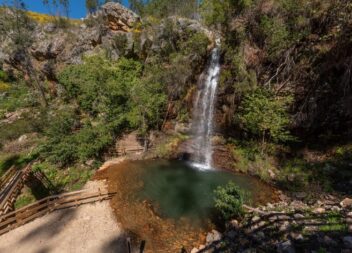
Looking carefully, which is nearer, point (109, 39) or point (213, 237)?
point (213, 237)

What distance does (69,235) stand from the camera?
855 cm

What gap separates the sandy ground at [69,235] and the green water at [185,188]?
2710mm

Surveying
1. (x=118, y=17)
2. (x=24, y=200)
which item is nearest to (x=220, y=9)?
(x=118, y=17)

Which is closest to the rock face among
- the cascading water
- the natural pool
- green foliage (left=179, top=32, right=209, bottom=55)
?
green foliage (left=179, top=32, right=209, bottom=55)

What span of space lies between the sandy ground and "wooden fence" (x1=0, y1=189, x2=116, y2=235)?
27 cm

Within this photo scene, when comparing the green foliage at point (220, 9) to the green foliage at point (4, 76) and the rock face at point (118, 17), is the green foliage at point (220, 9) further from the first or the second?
the green foliage at point (4, 76)

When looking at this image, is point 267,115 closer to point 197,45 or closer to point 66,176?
point 197,45

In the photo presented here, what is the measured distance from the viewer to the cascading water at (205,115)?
1629 cm

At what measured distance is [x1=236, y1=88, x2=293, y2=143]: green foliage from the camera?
12.7 m

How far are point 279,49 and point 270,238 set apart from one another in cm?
1290

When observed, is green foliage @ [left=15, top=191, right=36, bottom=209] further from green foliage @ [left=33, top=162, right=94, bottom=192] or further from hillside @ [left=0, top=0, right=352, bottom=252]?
green foliage @ [left=33, top=162, right=94, bottom=192]

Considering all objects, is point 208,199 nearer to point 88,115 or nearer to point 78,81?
point 88,115

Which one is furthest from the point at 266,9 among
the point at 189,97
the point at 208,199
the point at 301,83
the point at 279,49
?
the point at 208,199

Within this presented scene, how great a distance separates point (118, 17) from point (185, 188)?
2405 centimetres
